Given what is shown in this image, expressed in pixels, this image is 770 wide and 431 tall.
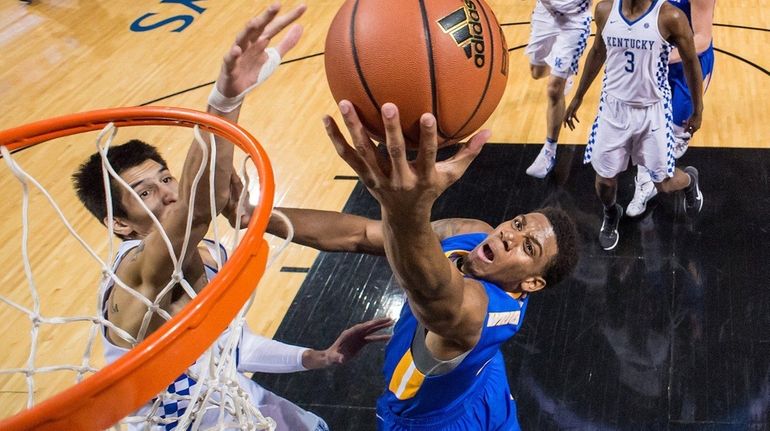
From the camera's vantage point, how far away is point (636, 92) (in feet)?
14.3

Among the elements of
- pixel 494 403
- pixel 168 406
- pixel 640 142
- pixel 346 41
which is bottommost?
pixel 640 142

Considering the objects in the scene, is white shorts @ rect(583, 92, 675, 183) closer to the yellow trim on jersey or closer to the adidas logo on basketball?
the yellow trim on jersey

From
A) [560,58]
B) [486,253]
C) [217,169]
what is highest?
[217,169]

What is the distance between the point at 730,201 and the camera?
5.00 meters

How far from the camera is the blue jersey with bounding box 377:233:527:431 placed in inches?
103

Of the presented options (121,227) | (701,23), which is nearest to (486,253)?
(121,227)

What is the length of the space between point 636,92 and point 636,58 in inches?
7.4

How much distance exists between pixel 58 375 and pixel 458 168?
344cm

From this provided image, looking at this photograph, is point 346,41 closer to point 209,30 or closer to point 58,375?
point 58,375

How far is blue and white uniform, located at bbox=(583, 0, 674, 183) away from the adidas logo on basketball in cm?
249

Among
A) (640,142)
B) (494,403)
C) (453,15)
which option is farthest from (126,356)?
(640,142)

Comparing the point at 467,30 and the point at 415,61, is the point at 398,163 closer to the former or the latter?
the point at 415,61

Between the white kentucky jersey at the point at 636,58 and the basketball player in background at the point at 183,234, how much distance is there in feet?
7.08

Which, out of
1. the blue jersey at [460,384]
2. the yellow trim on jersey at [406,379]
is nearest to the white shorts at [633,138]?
the blue jersey at [460,384]
